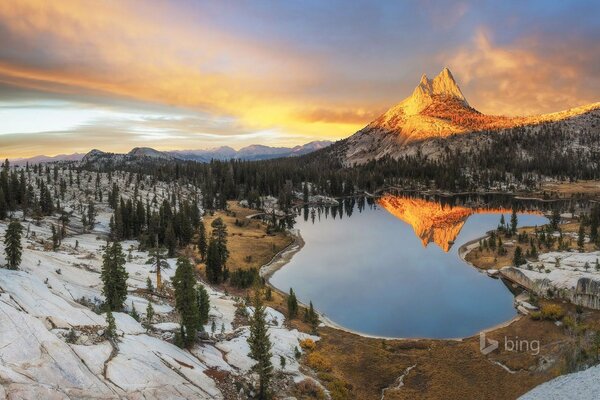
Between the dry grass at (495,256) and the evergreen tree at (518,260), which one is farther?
the dry grass at (495,256)

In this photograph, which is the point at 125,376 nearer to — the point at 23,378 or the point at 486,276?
the point at 23,378

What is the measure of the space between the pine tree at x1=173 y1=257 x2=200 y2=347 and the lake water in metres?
32.9

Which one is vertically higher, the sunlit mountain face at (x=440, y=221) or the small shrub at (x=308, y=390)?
the sunlit mountain face at (x=440, y=221)

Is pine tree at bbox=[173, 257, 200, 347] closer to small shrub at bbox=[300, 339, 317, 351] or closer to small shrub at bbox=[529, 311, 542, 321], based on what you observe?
small shrub at bbox=[300, 339, 317, 351]

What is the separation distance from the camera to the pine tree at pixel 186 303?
137 feet

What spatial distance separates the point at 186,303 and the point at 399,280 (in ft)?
203

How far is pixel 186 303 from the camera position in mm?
41938

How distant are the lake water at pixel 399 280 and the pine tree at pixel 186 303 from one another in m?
32.9

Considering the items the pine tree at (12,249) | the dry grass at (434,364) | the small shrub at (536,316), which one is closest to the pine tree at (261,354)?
the dry grass at (434,364)

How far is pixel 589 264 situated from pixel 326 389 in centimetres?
6188

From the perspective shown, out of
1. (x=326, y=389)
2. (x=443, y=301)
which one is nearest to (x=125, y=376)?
(x=326, y=389)

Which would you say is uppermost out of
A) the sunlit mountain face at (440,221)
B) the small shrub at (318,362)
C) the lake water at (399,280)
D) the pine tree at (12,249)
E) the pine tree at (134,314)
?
the pine tree at (12,249)

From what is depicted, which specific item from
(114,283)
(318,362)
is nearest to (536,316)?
(318,362)

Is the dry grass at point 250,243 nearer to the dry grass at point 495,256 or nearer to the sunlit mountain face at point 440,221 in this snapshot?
the sunlit mountain face at point 440,221
